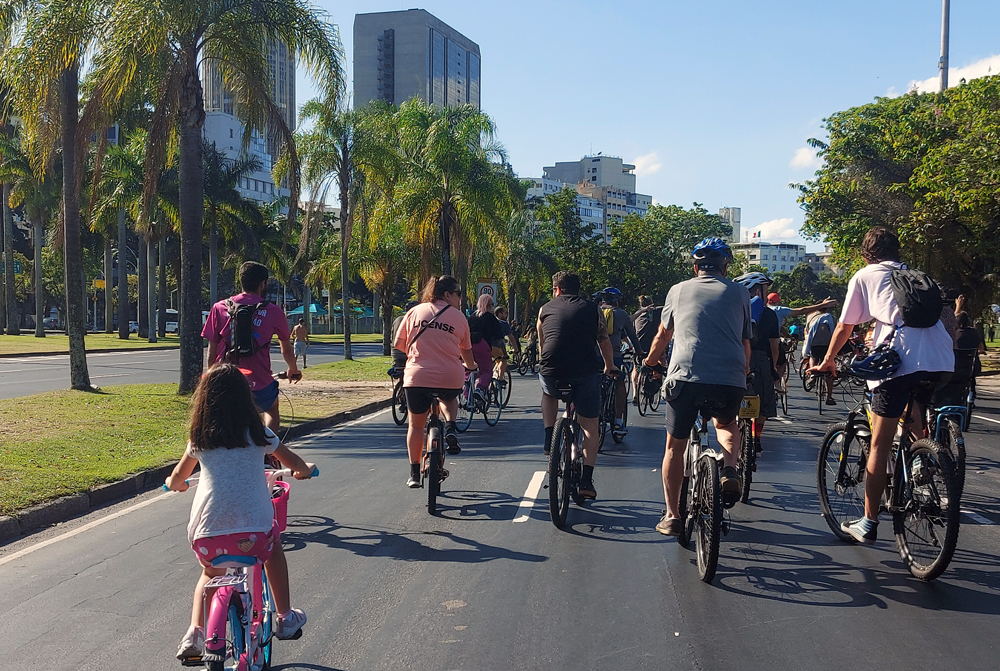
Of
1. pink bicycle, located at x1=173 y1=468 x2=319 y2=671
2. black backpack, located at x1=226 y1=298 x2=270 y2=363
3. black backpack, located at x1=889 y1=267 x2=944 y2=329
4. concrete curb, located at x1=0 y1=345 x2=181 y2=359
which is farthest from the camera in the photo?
concrete curb, located at x1=0 y1=345 x2=181 y2=359

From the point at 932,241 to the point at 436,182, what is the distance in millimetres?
15511

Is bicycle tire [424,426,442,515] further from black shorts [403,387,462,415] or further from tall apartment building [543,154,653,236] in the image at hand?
tall apartment building [543,154,653,236]

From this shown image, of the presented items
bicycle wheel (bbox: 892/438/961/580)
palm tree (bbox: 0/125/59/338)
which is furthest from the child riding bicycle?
palm tree (bbox: 0/125/59/338)

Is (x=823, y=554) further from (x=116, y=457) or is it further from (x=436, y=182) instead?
(x=436, y=182)

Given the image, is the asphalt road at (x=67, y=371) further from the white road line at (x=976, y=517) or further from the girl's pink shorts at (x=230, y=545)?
the white road line at (x=976, y=517)

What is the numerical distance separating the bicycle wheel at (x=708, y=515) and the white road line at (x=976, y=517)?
2.63 metres

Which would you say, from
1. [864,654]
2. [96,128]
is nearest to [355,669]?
[864,654]

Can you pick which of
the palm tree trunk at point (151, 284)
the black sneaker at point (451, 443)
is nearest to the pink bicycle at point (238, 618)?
the black sneaker at point (451, 443)

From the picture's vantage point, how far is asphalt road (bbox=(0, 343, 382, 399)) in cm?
1967

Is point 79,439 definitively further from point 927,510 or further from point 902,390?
point 927,510

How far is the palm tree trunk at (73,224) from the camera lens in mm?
16844

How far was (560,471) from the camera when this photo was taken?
668 centimetres

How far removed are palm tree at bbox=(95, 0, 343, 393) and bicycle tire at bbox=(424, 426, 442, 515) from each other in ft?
32.1

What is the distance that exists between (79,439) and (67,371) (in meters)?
15.1
